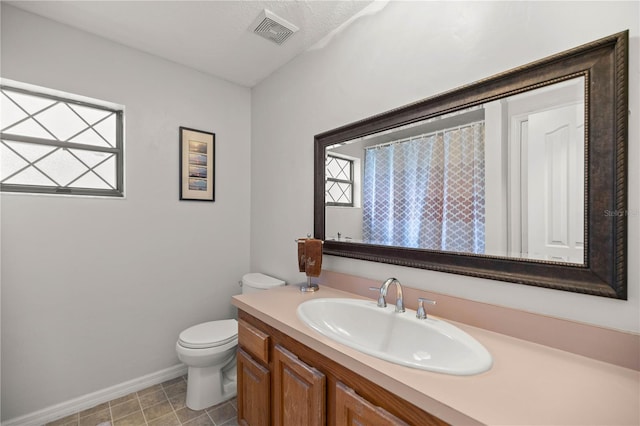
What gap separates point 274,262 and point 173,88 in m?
1.66

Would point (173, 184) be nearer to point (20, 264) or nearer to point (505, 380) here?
point (20, 264)

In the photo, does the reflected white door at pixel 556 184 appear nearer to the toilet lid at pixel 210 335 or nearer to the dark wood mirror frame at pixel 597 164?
the dark wood mirror frame at pixel 597 164

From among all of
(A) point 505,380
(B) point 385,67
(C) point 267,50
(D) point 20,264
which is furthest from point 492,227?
(D) point 20,264

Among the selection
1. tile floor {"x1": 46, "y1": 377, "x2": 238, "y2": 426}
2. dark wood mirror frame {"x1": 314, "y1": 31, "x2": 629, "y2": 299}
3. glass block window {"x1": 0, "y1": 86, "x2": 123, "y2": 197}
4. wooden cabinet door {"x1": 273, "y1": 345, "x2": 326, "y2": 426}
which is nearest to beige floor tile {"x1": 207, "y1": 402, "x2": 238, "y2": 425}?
tile floor {"x1": 46, "y1": 377, "x2": 238, "y2": 426}

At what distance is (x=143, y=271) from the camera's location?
2.15 metres

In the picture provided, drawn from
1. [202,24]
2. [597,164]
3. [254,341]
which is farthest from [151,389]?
[597,164]

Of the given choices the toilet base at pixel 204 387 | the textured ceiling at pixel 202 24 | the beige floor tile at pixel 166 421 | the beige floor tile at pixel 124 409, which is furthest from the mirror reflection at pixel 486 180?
the beige floor tile at pixel 124 409

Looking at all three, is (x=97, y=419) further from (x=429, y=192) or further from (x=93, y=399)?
(x=429, y=192)

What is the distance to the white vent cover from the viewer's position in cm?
173

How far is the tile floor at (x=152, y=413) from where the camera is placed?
1.77 meters

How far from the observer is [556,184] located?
100cm

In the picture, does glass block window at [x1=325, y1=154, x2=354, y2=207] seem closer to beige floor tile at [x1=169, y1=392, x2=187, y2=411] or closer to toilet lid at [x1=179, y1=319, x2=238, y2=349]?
toilet lid at [x1=179, y1=319, x2=238, y2=349]

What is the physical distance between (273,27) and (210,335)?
84.4 inches

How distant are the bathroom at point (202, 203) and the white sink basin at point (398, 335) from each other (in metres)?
0.22
